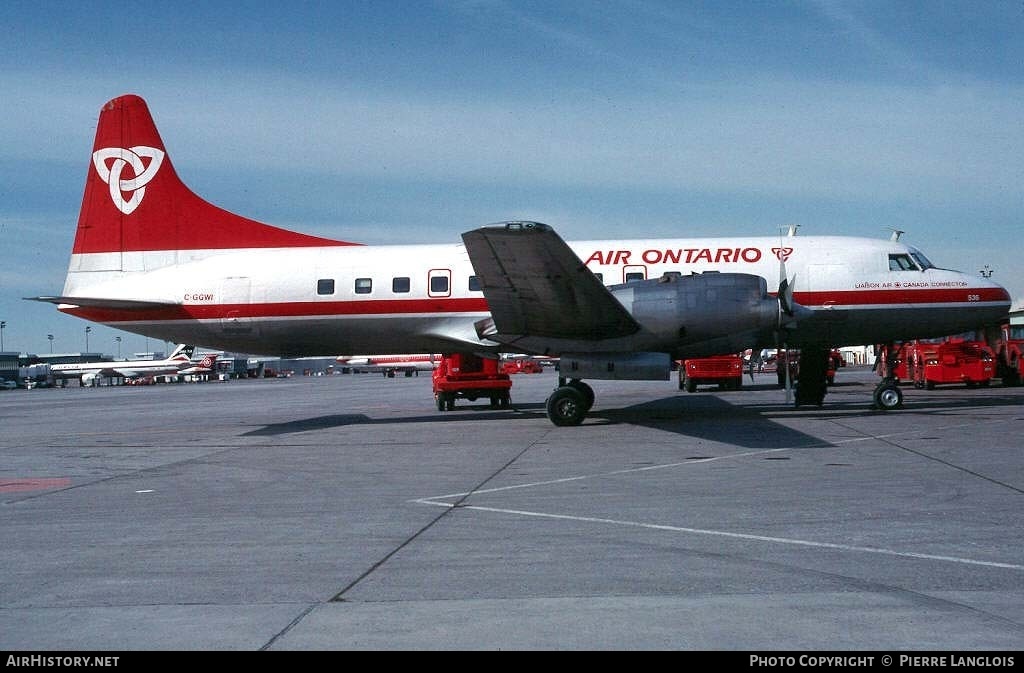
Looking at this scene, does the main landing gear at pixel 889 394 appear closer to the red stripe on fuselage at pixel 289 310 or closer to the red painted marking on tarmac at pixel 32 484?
the red stripe on fuselage at pixel 289 310

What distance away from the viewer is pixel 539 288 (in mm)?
15961

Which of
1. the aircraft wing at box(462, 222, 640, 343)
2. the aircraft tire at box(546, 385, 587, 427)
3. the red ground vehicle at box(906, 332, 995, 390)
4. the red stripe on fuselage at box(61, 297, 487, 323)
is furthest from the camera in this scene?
the red ground vehicle at box(906, 332, 995, 390)

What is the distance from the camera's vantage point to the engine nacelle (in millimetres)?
16734

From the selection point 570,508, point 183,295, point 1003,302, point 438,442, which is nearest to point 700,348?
point 438,442

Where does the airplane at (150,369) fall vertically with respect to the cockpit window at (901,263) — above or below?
below

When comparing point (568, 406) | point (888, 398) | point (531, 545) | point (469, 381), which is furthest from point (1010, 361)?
point (531, 545)

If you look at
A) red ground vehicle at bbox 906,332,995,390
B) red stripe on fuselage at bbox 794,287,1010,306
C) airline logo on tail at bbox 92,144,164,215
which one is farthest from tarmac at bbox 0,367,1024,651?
red ground vehicle at bbox 906,332,995,390

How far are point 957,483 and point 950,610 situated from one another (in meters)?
5.43

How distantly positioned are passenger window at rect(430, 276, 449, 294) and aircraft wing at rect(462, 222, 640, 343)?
8.52ft

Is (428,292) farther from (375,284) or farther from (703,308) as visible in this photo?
(703,308)

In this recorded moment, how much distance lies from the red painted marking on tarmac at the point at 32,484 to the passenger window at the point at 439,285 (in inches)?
373

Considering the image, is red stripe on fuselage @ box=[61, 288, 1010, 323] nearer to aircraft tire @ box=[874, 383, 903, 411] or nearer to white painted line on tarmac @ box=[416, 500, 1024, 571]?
aircraft tire @ box=[874, 383, 903, 411]

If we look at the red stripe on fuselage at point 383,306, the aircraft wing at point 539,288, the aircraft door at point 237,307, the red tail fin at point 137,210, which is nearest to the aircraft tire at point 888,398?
the red stripe on fuselage at point 383,306

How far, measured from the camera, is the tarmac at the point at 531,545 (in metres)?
4.89
